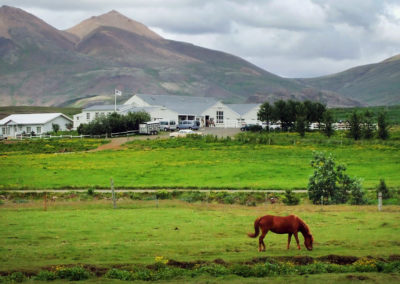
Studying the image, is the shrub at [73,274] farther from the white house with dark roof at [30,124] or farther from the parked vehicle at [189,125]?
the white house with dark roof at [30,124]

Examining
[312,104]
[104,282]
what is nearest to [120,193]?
[104,282]

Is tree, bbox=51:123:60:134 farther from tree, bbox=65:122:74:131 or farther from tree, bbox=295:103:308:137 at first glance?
tree, bbox=295:103:308:137

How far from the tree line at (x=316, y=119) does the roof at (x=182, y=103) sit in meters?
19.1

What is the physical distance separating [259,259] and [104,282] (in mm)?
5738

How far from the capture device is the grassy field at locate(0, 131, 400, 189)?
185ft

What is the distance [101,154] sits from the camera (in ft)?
265

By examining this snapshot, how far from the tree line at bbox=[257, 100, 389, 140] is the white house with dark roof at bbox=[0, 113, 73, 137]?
45.1 metres

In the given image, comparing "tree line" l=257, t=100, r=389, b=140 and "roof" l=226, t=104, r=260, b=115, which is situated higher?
"roof" l=226, t=104, r=260, b=115

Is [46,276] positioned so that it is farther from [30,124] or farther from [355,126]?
[30,124]

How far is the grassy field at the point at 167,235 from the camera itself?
73.9 feet

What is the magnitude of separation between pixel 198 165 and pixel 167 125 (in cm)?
5263

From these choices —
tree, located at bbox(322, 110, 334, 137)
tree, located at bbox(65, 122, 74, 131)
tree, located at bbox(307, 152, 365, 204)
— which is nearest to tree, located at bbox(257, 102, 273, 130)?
tree, located at bbox(322, 110, 334, 137)

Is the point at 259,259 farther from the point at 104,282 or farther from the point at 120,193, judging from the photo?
the point at 120,193

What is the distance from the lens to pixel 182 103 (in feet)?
465
